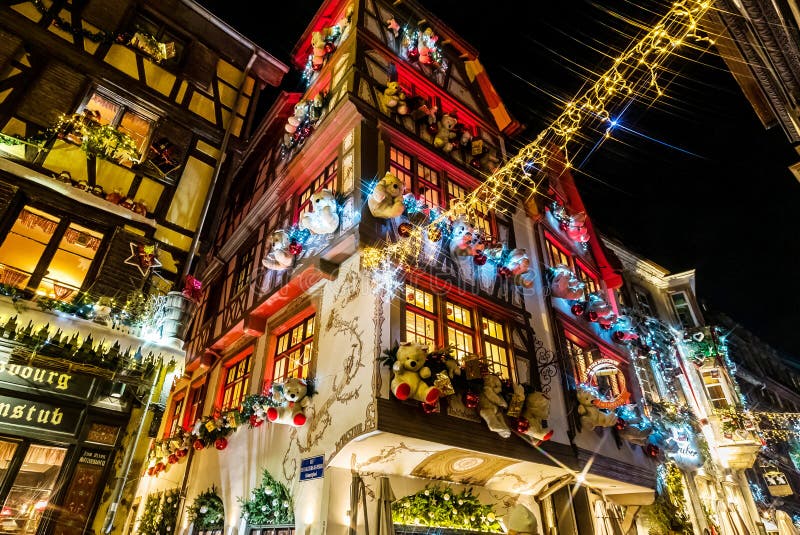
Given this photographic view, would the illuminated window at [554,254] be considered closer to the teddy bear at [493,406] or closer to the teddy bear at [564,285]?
the teddy bear at [564,285]

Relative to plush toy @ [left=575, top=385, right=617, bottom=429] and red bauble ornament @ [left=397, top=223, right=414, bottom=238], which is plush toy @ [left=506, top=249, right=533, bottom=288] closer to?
A: plush toy @ [left=575, top=385, right=617, bottom=429]

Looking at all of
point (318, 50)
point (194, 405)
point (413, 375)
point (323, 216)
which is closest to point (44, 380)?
point (323, 216)

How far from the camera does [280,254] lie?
10.2 meters

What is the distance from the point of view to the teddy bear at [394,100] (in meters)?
11.4

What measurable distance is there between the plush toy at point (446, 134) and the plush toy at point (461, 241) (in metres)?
3.08

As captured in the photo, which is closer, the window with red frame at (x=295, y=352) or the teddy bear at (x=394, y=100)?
the window with red frame at (x=295, y=352)

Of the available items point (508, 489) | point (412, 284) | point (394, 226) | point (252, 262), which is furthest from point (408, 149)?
point (508, 489)

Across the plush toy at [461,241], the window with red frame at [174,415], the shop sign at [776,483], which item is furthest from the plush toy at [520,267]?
the shop sign at [776,483]

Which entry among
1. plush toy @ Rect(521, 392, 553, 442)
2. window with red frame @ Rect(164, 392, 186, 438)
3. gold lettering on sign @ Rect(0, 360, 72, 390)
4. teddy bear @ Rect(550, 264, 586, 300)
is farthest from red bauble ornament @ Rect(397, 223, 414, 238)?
window with red frame @ Rect(164, 392, 186, 438)

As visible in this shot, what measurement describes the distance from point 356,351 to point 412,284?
1.92 metres

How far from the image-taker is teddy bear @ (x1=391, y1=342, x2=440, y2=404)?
274 inches

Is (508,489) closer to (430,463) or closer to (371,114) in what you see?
(430,463)

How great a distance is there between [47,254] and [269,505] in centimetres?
676

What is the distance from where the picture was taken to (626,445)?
11445mm
